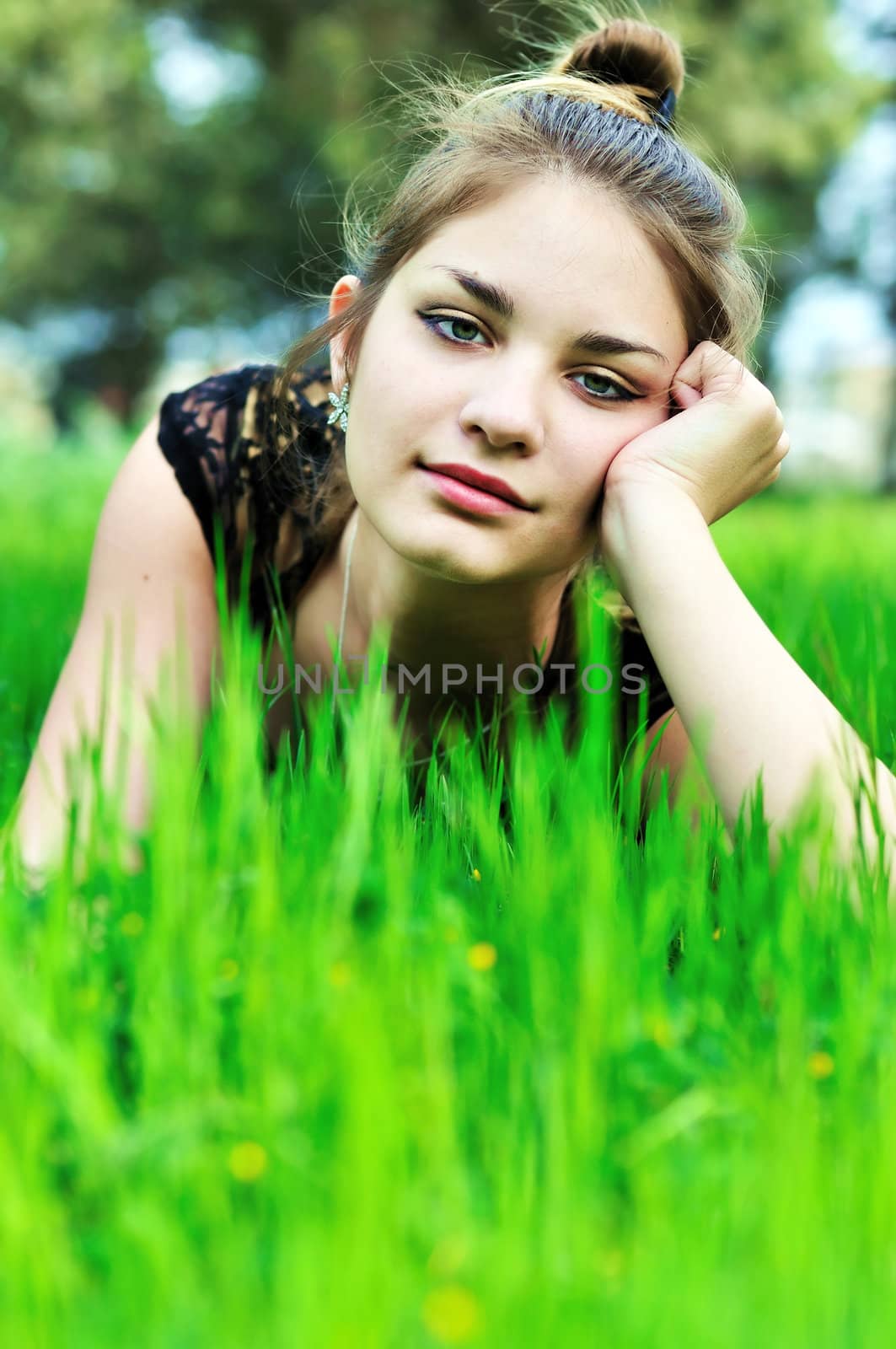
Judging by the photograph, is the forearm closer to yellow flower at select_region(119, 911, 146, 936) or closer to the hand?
the hand

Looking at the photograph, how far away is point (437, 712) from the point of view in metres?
2.54

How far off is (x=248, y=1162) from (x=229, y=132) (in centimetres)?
2208

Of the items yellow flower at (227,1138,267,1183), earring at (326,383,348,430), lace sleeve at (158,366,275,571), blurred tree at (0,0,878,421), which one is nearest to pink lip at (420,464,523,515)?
earring at (326,383,348,430)

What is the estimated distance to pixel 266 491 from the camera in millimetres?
2447

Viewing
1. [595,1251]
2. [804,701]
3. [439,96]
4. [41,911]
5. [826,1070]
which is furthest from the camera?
[439,96]

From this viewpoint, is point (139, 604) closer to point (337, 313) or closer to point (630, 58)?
point (337, 313)

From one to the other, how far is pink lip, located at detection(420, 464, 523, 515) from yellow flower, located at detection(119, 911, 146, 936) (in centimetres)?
89

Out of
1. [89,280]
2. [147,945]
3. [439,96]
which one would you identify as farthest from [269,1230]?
[89,280]

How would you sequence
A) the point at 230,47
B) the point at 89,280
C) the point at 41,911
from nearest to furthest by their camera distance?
the point at 41,911 < the point at 230,47 < the point at 89,280

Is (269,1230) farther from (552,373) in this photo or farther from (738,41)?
(738,41)

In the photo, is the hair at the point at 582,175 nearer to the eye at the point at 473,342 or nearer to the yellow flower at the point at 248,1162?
the eye at the point at 473,342

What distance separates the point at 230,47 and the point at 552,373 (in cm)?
1620

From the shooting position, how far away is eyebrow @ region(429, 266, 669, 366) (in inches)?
74.1

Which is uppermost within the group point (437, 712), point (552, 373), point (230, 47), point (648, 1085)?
point (230, 47)
